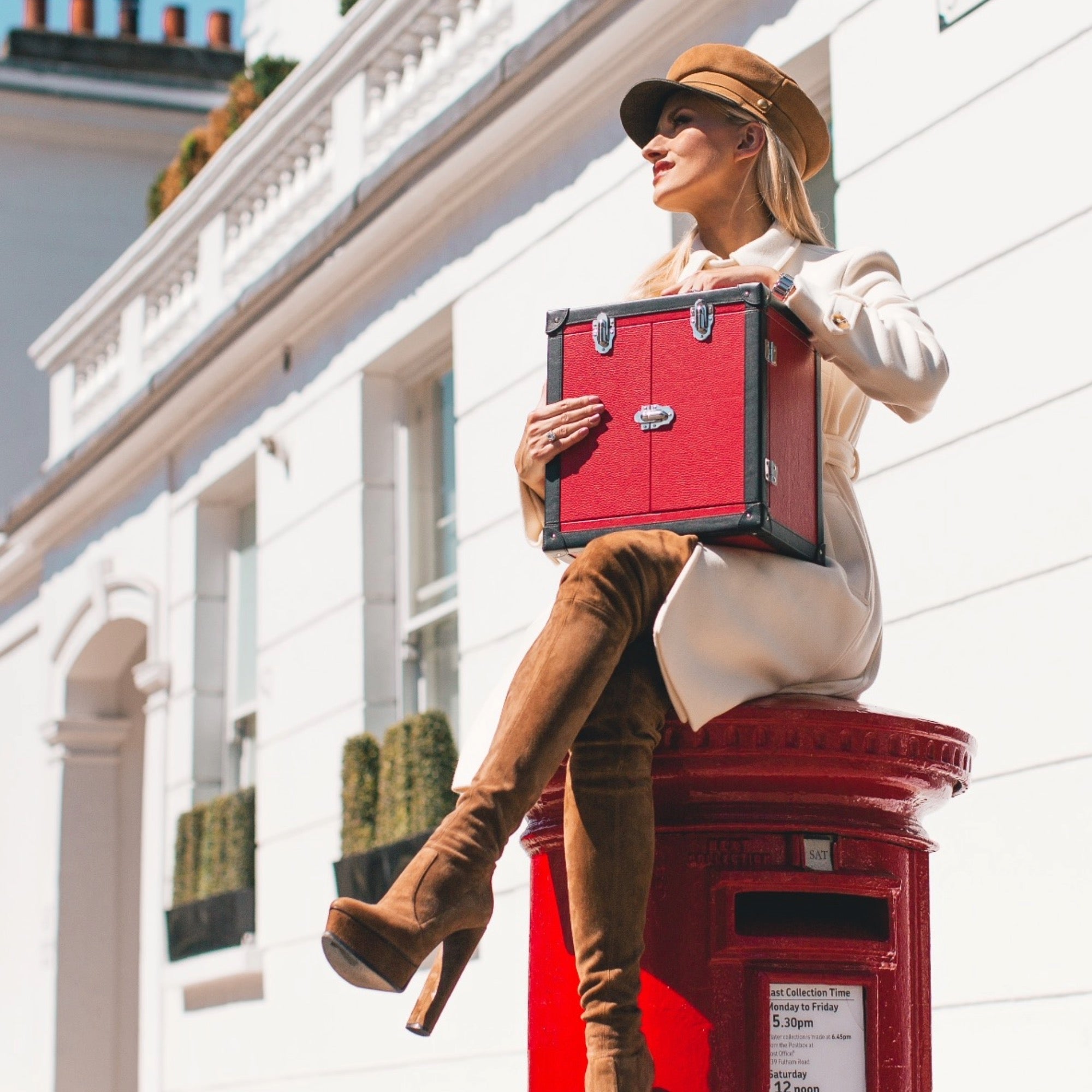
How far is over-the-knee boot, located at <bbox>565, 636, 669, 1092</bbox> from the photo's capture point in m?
3.21

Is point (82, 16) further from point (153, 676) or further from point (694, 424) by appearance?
point (694, 424)

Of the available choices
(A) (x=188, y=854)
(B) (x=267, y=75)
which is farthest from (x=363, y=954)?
(B) (x=267, y=75)

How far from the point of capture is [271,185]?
12266 mm

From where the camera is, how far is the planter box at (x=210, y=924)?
11.2 metres

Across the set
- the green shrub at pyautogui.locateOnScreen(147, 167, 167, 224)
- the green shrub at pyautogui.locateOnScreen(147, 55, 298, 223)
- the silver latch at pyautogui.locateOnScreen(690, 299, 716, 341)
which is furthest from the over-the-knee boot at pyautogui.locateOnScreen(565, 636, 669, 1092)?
the green shrub at pyautogui.locateOnScreen(147, 167, 167, 224)

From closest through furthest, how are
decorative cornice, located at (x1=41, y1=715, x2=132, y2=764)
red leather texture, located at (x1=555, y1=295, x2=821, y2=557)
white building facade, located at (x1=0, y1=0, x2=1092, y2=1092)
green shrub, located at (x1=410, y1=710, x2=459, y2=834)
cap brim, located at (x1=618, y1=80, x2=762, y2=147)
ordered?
red leather texture, located at (x1=555, y1=295, x2=821, y2=557), cap brim, located at (x1=618, y1=80, x2=762, y2=147), white building facade, located at (x1=0, y1=0, x2=1092, y2=1092), green shrub, located at (x1=410, y1=710, x2=459, y2=834), decorative cornice, located at (x1=41, y1=715, x2=132, y2=764)

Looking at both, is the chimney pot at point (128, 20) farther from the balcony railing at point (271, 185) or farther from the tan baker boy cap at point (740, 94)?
the tan baker boy cap at point (740, 94)

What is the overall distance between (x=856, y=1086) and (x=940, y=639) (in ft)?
9.63

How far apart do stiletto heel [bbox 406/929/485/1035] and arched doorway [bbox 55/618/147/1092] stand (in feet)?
36.5

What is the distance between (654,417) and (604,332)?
197mm

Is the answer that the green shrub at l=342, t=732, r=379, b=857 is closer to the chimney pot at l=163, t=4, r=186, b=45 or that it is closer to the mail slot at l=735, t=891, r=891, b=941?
the mail slot at l=735, t=891, r=891, b=941

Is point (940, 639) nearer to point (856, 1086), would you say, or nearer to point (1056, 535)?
point (1056, 535)

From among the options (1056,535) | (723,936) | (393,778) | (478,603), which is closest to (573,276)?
(478,603)

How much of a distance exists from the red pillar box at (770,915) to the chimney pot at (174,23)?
18.6 meters
